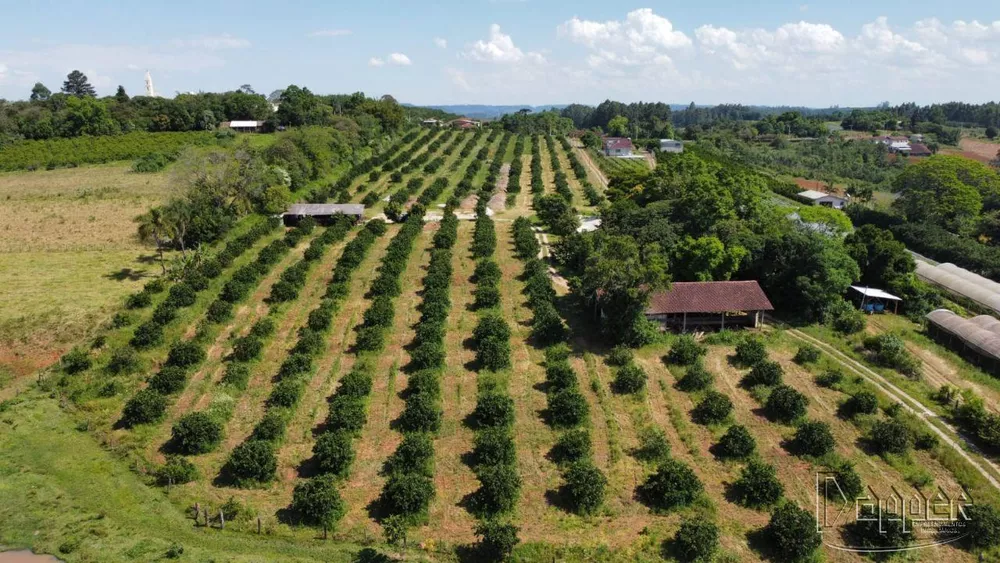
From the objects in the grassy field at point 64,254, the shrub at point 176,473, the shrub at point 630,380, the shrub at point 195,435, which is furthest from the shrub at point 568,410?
the grassy field at point 64,254

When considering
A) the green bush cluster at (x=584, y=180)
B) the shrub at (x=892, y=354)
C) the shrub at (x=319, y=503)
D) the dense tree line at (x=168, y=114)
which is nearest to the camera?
the shrub at (x=319, y=503)

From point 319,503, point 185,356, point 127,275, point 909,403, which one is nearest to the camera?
point 319,503

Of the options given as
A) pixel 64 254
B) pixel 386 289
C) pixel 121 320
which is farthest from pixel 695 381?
pixel 64 254

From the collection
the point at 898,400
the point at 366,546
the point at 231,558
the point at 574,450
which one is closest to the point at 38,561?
the point at 231,558

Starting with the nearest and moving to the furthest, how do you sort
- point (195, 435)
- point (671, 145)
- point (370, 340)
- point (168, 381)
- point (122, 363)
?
1. point (195, 435)
2. point (168, 381)
3. point (122, 363)
4. point (370, 340)
5. point (671, 145)

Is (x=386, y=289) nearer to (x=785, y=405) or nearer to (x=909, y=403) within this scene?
(x=785, y=405)

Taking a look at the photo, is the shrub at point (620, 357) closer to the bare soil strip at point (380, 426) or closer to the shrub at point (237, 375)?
the bare soil strip at point (380, 426)

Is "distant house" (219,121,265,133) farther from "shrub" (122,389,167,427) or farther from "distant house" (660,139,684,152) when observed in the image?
"shrub" (122,389,167,427)
